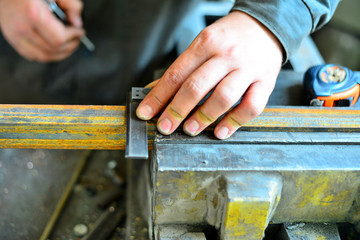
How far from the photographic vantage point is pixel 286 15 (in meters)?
0.93

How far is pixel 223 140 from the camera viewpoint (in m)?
Result: 0.84

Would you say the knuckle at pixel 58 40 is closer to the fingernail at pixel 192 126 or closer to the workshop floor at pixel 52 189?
the workshop floor at pixel 52 189

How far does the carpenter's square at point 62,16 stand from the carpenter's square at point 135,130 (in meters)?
0.52

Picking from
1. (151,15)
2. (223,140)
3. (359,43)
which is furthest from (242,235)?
(359,43)

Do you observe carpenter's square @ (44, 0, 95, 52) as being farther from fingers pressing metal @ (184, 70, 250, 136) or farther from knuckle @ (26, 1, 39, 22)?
fingers pressing metal @ (184, 70, 250, 136)

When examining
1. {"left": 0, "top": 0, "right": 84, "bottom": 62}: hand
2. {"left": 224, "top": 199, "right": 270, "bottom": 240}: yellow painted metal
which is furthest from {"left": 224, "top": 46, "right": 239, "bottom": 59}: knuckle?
{"left": 0, "top": 0, "right": 84, "bottom": 62}: hand

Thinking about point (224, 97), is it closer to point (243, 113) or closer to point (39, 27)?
point (243, 113)

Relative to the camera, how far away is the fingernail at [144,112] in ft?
2.76

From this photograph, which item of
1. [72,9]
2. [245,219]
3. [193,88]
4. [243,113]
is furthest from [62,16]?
[245,219]

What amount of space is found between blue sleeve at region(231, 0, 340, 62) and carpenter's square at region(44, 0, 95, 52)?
0.66m

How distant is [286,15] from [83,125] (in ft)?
2.08


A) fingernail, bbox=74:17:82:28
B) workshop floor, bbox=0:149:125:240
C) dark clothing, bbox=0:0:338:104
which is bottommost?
workshop floor, bbox=0:149:125:240

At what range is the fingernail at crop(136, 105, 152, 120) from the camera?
0.84 m

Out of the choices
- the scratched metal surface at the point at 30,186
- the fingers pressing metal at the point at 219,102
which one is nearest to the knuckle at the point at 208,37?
the fingers pressing metal at the point at 219,102
